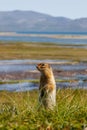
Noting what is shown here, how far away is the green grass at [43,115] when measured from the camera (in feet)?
27.1

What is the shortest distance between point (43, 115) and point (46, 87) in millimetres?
509

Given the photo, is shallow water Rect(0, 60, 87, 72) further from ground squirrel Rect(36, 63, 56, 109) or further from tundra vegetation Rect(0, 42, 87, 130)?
ground squirrel Rect(36, 63, 56, 109)

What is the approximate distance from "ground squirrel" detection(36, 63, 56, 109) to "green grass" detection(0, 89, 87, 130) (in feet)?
0.51

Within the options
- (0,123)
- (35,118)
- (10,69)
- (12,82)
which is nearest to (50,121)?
(35,118)

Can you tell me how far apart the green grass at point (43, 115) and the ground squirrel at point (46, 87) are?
0.16 meters

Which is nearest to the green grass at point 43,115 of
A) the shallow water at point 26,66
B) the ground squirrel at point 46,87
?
the ground squirrel at point 46,87

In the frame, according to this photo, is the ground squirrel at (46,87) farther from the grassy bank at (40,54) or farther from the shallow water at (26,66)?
the grassy bank at (40,54)

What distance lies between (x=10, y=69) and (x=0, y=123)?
3300 centimetres

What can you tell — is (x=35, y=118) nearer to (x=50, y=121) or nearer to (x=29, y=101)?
(x=50, y=121)

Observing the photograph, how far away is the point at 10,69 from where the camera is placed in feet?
135

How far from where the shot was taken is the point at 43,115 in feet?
28.7

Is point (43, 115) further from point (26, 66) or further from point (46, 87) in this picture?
point (26, 66)

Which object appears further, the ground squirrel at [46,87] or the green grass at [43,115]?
the ground squirrel at [46,87]

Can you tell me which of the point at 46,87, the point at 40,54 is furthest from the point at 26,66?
the point at 46,87
